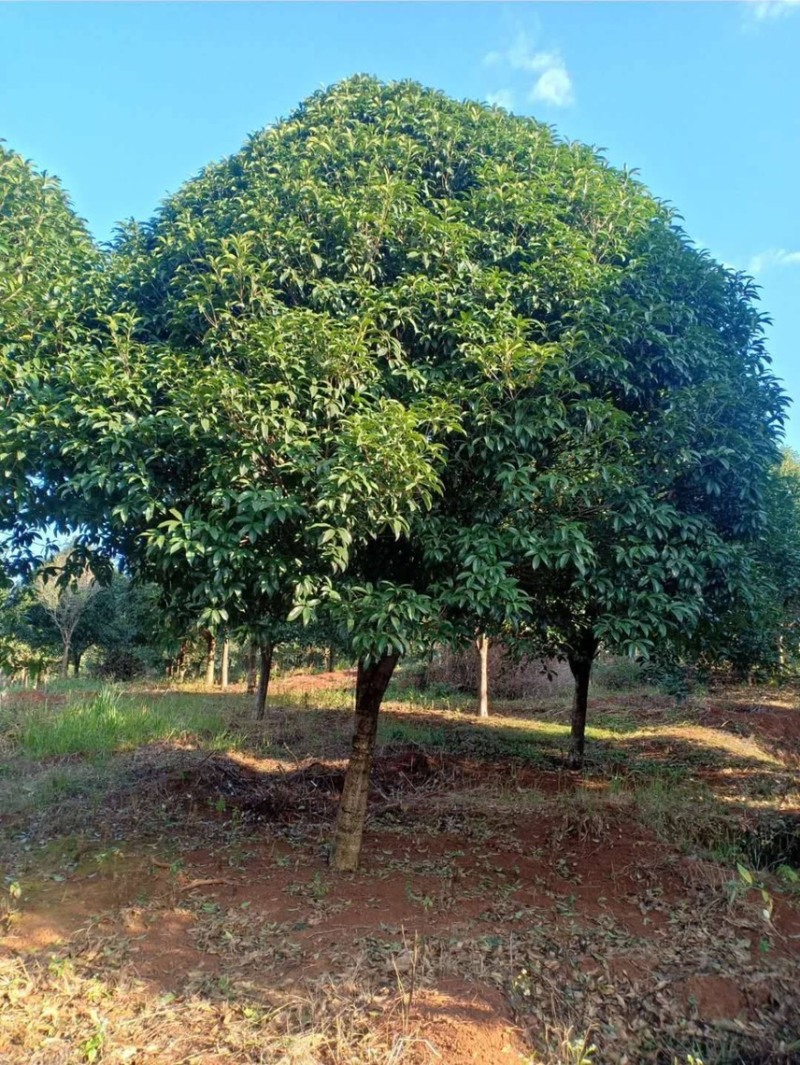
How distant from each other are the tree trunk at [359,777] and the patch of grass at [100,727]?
5.00 meters

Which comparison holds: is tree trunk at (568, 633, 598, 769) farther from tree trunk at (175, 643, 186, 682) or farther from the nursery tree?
tree trunk at (175, 643, 186, 682)

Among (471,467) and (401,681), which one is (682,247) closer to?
(471,467)

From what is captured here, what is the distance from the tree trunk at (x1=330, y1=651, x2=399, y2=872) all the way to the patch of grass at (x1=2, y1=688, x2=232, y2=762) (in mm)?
5005

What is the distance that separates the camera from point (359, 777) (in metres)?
5.38

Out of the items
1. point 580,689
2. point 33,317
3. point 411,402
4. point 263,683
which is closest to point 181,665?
point 263,683

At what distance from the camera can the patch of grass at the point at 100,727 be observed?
9477mm

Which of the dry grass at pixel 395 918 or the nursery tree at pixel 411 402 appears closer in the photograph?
the dry grass at pixel 395 918

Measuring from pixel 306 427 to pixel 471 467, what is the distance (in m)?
1.22

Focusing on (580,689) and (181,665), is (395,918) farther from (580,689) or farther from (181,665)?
(181,665)

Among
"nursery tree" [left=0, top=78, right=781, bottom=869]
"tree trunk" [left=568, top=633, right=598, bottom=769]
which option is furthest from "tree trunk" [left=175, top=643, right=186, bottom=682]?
"nursery tree" [left=0, top=78, right=781, bottom=869]

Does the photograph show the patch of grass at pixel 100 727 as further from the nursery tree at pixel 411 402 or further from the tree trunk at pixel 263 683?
the nursery tree at pixel 411 402

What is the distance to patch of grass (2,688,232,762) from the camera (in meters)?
9.48

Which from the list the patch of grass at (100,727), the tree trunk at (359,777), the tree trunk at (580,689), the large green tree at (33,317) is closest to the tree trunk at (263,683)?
the patch of grass at (100,727)

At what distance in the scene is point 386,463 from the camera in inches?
142
